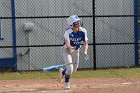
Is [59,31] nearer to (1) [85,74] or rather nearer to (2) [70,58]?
(1) [85,74]

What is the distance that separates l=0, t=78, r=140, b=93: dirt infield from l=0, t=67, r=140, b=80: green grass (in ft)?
2.58

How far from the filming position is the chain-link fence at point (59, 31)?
48.9ft

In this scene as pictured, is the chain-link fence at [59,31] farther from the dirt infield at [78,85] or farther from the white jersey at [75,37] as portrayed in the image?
the white jersey at [75,37]

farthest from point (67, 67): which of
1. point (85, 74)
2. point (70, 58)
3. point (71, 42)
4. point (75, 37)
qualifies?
point (85, 74)

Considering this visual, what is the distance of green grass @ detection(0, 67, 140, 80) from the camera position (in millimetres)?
13164

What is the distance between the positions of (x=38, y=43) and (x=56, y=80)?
3036 mm

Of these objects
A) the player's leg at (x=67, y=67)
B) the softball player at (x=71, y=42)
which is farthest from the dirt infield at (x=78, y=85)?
the softball player at (x=71, y=42)

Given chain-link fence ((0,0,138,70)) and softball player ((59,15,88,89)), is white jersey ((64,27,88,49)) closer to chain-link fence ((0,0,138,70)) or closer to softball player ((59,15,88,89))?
softball player ((59,15,88,89))

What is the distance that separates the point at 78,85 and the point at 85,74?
2.21m

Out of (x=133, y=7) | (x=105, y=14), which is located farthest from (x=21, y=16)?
(x=133, y=7)

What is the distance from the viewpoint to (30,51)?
15.2 metres

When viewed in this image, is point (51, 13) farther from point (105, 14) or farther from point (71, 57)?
point (71, 57)

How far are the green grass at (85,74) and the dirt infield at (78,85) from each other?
2.58 ft

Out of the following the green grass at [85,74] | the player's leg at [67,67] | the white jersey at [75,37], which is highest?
the white jersey at [75,37]
